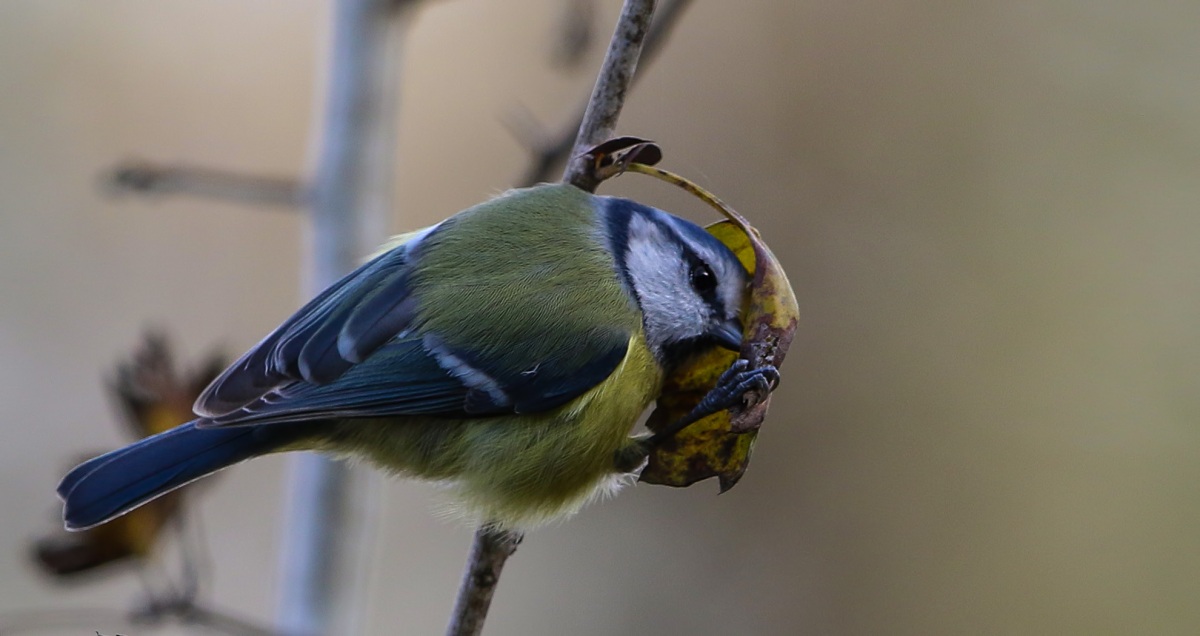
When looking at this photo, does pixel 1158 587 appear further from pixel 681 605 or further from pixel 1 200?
pixel 1 200

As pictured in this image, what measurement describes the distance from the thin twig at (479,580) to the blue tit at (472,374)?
0.04m

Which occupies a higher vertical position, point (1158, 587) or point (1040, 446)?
point (1040, 446)

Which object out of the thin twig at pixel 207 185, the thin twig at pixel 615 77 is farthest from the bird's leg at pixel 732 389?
the thin twig at pixel 207 185

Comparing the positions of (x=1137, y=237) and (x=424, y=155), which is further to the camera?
(x=424, y=155)

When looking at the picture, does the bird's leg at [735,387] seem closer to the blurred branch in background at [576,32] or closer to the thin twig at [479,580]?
the thin twig at [479,580]

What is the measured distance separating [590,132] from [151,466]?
2.15ft

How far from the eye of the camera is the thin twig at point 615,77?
3.92 ft

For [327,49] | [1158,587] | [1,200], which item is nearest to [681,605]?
[1158,587]

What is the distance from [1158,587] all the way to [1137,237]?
0.86m

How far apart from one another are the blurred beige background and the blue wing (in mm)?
1346

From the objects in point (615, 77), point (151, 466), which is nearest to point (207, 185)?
point (151, 466)

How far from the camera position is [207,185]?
1.66 meters

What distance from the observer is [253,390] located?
4.20 feet

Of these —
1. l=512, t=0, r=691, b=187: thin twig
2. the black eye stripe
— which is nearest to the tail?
l=512, t=0, r=691, b=187: thin twig
